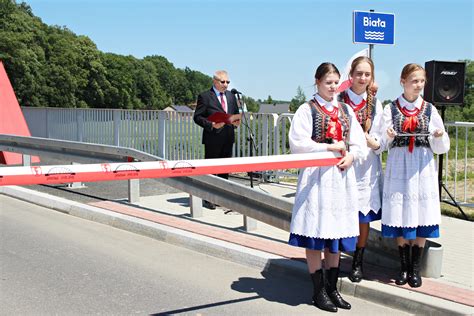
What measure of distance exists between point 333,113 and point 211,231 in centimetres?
319

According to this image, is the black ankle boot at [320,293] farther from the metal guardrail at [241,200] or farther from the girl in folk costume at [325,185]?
the metal guardrail at [241,200]

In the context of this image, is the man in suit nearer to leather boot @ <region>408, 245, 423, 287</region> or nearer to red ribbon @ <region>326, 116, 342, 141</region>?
red ribbon @ <region>326, 116, 342, 141</region>

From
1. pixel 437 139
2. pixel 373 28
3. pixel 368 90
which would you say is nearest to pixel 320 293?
pixel 437 139

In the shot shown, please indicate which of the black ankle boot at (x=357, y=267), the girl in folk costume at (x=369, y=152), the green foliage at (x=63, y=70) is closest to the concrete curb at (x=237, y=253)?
the black ankle boot at (x=357, y=267)

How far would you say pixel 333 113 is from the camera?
5.01 metres

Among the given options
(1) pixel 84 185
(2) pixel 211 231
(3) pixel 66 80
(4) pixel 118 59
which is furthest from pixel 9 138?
(4) pixel 118 59

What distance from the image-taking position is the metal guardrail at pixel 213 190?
650cm

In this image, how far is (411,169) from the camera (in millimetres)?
5250

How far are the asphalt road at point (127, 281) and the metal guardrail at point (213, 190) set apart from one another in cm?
67

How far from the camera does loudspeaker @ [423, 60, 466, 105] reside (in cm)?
901

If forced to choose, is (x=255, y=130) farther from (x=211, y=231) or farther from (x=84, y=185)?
(x=211, y=231)

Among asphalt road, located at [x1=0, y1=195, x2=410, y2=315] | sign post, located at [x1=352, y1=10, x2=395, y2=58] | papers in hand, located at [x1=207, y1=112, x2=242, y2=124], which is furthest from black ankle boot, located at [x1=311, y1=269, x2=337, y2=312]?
sign post, located at [x1=352, y1=10, x2=395, y2=58]

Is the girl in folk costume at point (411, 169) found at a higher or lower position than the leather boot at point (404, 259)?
higher

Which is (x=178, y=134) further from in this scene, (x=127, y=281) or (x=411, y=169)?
(x=411, y=169)
